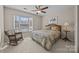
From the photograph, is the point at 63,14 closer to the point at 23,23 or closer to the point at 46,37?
the point at 46,37

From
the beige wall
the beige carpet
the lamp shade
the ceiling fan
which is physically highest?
the ceiling fan

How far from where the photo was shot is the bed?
1799mm

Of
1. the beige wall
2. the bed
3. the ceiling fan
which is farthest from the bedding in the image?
the ceiling fan

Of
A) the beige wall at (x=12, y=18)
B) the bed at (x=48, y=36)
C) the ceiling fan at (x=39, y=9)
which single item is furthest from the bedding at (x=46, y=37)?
the ceiling fan at (x=39, y=9)

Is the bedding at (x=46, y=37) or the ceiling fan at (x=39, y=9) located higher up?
the ceiling fan at (x=39, y=9)

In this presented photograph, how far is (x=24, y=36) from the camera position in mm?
1806

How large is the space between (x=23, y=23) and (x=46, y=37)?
1.50ft

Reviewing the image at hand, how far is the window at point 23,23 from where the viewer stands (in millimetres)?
1802

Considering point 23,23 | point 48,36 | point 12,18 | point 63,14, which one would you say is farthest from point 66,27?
point 12,18

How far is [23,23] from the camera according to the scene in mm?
1822

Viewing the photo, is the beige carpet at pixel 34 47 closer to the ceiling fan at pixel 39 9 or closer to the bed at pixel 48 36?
the bed at pixel 48 36

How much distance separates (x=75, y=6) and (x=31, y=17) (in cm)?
77

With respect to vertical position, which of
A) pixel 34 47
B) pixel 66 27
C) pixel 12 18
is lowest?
pixel 34 47

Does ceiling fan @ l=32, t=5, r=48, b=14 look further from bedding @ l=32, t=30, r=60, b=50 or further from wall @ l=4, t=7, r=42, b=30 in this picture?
bedding @ l=32, t=30, r=60, b=50
